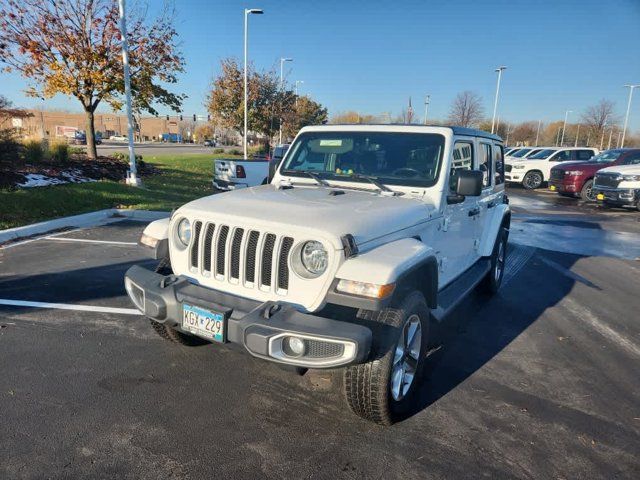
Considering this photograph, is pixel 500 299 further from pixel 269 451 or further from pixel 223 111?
pixel 223 111

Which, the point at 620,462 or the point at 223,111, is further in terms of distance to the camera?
the point at 223,111

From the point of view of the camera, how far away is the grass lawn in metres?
8.86

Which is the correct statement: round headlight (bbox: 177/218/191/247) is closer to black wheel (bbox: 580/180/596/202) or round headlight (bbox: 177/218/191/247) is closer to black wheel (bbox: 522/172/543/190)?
black wheel (bbox: 580/180/596/202)

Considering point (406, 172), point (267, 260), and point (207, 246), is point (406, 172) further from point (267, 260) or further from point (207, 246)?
point (207, 246)

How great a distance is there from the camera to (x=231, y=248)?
306cm

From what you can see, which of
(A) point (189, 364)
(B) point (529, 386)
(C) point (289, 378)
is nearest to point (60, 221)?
(A) point (189, 364)

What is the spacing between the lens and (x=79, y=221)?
9047 millimetres

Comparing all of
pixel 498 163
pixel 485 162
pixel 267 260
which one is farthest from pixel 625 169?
pixel 267 260

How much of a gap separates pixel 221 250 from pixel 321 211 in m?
0.74

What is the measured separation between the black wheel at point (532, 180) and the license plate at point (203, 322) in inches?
863

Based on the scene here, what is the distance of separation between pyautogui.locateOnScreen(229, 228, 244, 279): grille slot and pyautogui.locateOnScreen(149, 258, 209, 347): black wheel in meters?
0.77

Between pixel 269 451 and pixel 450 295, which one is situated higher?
pixel 450 295

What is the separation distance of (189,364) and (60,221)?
648 centimetres

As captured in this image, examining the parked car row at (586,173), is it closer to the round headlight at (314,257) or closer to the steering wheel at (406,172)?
the steering wheel at (406,172)
